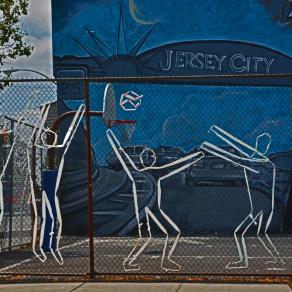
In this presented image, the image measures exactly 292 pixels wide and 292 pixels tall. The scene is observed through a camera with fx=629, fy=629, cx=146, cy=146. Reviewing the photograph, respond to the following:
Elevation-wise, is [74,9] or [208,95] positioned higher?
[74,9]

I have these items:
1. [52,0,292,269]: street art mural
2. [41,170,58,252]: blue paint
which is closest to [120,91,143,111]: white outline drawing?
[52,0,292,269]: street art mural

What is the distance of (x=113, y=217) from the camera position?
17.8 m

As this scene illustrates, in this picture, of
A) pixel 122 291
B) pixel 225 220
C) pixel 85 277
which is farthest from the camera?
pixel 225 220

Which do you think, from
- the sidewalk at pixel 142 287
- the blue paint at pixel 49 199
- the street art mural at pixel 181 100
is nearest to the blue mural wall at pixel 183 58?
the street art mural at pixel 181 100

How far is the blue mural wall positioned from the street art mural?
0.09ft

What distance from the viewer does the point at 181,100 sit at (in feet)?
58.1

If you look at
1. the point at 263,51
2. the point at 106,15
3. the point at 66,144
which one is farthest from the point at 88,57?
the point at 66,144

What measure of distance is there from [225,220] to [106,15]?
6.68 metres

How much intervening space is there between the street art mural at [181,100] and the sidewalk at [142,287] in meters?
8.21

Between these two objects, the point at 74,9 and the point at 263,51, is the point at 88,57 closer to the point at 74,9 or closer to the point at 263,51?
the point at 74,9

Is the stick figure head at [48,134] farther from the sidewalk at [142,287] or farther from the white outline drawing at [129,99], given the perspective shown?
the sidewalk at [142,287]

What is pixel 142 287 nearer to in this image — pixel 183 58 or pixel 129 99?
pixel 129 99

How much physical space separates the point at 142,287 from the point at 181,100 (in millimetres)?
9581

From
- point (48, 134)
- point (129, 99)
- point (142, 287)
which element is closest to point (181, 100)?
point (129, 99)
